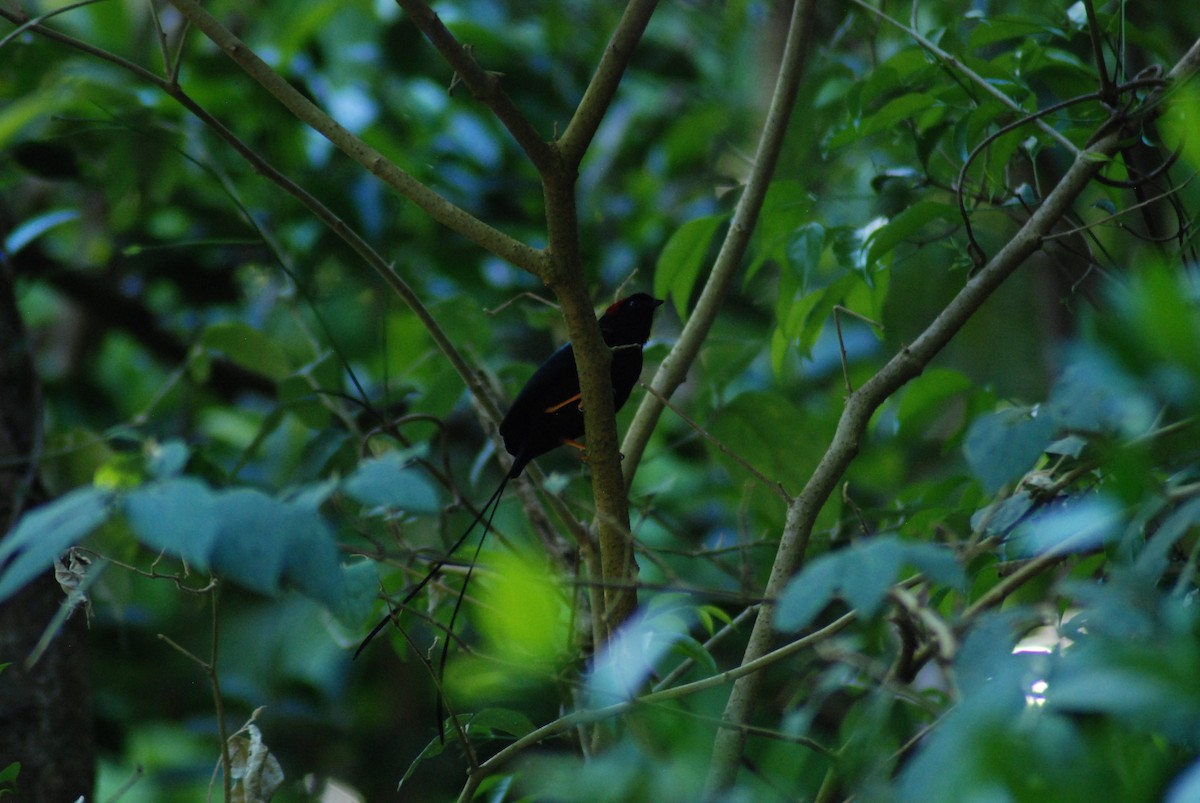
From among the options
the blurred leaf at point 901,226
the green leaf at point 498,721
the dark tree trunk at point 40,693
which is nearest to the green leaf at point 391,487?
the green leaf at point 498,721

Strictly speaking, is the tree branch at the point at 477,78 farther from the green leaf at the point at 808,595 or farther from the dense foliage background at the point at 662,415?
the green leaf at the point at 808,595

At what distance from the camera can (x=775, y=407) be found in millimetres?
2402

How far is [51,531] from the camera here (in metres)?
0.83

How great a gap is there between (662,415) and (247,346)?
1275 millimetres

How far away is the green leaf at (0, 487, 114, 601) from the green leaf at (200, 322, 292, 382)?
78.5 inches

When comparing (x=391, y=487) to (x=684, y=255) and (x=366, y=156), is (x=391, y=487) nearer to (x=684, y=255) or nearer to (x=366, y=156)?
(x=366, y=156)

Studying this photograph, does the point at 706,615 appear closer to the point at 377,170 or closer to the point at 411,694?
the point at 377,170

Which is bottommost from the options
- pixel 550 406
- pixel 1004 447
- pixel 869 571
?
pixel 869 571

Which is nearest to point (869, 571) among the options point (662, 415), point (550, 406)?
point (550, 406)

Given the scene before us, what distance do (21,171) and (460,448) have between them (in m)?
2.03

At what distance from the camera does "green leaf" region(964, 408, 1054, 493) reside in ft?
3.11

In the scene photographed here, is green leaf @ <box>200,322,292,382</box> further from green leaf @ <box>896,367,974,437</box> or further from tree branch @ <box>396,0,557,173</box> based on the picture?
green leaf @ <box>896,367,974,437</box>

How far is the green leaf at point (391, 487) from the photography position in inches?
32.8

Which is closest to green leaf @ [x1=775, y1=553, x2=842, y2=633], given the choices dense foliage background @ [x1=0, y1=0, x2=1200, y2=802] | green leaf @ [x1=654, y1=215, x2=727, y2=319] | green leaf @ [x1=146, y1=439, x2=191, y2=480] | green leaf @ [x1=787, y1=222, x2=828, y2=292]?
dense foliage background @ [x1=0, y1=0, x2=1200, y2=802]
